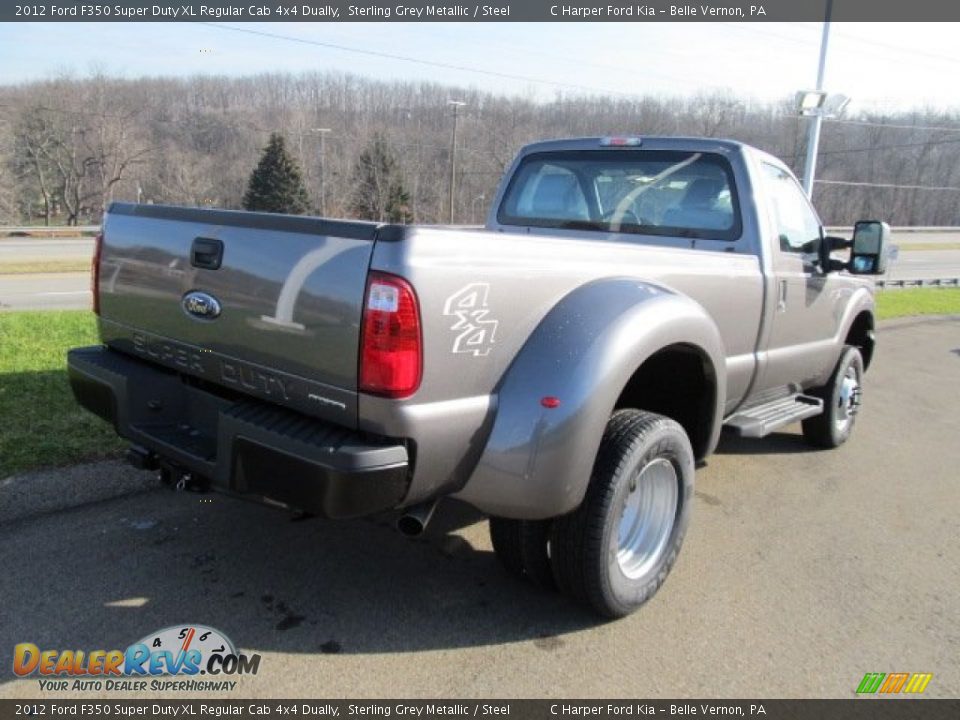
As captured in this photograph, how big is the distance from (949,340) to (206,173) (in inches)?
2368

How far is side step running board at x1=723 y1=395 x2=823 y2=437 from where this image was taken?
392 centimetres

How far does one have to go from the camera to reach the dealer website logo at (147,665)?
7.95 feet

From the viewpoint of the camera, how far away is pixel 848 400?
18.0 ft

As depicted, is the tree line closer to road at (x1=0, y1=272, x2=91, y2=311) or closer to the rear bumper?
road at (x1=0, y1=272, x2=91, y2=311)

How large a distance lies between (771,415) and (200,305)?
10.5ft

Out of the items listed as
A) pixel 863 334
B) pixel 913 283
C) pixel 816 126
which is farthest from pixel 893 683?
pixel 913 283

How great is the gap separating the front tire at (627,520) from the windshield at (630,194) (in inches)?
62.1

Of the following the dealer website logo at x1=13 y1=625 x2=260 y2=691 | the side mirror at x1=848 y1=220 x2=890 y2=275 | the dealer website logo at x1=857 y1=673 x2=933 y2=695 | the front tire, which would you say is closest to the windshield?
the side mirror at x1=848 y1=220 x2=890 y2=275

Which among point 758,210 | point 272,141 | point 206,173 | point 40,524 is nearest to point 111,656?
point 40,524

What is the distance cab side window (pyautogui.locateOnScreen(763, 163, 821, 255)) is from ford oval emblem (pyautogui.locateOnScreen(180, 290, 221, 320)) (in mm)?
3134
